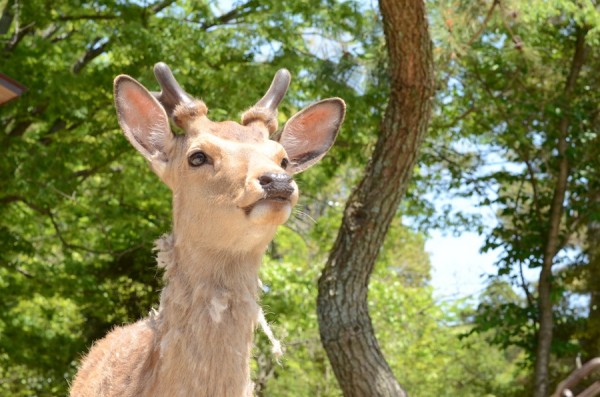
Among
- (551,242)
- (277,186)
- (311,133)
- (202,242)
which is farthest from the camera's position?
(551,242)

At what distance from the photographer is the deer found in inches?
139

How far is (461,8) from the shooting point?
9.31 m

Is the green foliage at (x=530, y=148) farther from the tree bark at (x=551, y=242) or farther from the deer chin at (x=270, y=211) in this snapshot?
the deer chin at (x=270, y=211)

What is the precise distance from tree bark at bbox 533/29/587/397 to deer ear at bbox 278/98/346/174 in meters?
9.07

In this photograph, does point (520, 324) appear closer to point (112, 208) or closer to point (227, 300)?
point (112, 208)

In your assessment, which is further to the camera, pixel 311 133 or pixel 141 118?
pixel 311 133

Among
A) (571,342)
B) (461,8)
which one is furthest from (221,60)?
(571,342)

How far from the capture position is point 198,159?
12.6 ft

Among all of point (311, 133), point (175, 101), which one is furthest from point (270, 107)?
point (175, 101)

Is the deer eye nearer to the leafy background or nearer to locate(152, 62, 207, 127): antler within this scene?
locate(152, 62, 207, 127): antler

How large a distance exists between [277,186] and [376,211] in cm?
484

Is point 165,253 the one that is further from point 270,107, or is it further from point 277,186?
point 270,107

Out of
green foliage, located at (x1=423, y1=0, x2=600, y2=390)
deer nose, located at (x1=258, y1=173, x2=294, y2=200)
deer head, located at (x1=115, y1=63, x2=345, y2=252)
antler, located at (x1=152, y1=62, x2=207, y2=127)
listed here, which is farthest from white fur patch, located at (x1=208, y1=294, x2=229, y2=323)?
green foliage, located at (x1=423, y1=0, x2=600, y2=390)

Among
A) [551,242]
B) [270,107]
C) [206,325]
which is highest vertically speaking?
[551,242]
